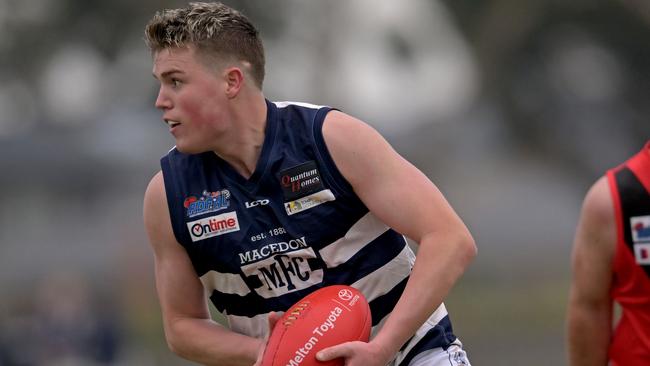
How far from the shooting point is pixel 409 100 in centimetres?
2450

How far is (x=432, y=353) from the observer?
559cm

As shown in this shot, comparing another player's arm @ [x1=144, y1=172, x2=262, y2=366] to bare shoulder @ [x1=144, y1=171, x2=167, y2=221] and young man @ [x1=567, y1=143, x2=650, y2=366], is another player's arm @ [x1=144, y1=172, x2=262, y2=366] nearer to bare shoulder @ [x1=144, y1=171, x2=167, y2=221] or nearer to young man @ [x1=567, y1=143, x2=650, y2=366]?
bare shoulder @ [x1=144, y1=171, x2=167, y2=221]

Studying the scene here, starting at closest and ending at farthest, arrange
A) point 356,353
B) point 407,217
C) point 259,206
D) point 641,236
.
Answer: point 641,236 → point 356,353 → point 407,217 → point 259,206

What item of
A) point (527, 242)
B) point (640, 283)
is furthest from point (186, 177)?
point (527, 242)

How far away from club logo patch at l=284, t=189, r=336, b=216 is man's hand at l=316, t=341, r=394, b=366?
66 centimetres

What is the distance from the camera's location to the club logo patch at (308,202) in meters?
5.41

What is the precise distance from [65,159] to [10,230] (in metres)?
1.96

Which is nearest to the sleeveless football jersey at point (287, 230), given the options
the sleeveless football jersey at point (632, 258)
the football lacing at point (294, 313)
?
the football lacing at point (294, 313)

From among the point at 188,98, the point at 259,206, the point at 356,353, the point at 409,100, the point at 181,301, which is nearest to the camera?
the point at 356,353

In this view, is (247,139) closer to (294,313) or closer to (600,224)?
(294,313)

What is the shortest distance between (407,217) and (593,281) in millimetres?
896

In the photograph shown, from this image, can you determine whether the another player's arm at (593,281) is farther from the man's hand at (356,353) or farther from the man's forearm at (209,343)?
the man's forearm at (209,343)

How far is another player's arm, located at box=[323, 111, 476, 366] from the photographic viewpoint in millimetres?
5141

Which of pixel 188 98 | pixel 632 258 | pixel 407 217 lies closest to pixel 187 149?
pixel 188 98
